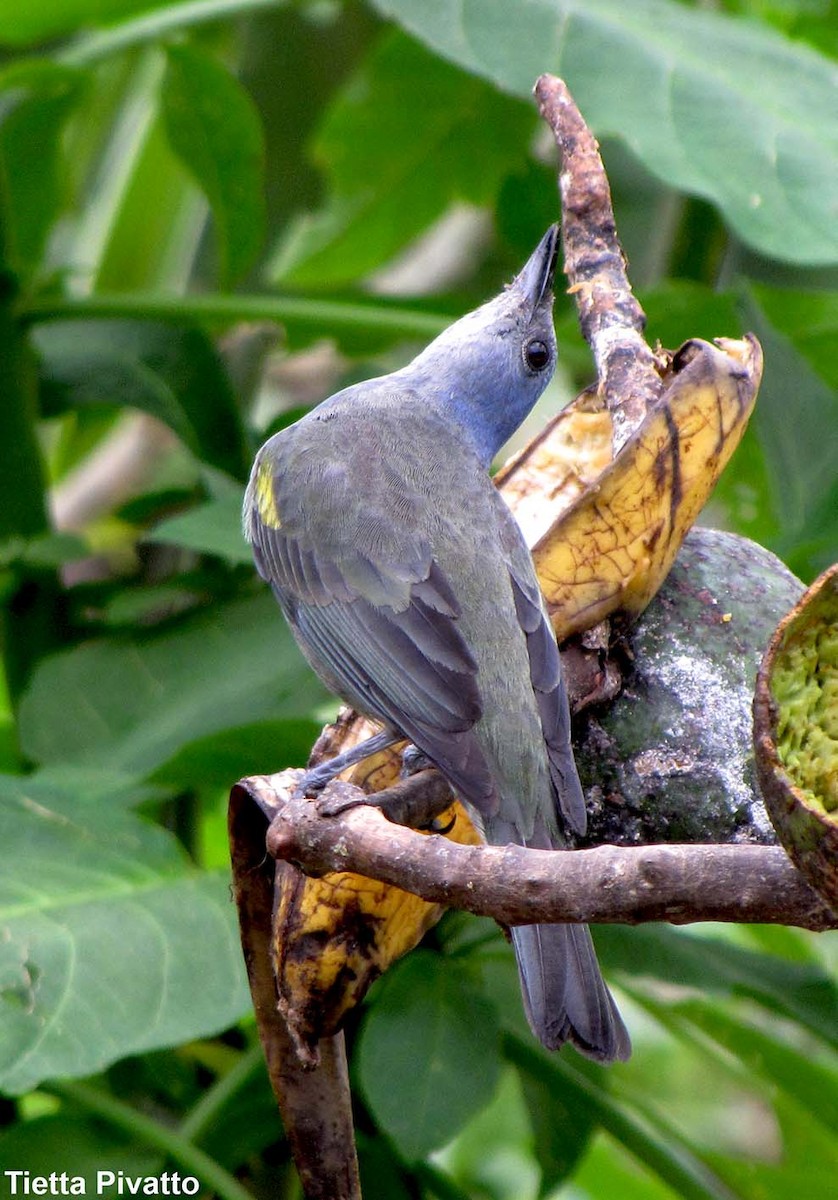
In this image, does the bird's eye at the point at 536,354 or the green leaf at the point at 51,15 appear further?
the green leaf at the point at 51,15

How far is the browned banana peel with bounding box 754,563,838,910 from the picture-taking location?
106 cm

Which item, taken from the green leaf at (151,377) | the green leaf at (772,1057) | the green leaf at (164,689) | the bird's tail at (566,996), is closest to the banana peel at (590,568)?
the bird's tail at (566,996)

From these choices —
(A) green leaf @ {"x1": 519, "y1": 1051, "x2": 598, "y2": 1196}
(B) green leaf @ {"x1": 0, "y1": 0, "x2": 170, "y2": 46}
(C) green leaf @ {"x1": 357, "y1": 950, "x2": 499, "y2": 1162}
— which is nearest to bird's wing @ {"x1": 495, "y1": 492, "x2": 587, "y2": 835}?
(C) green leaf @ {"x1": 357, "y1": 950, "x2": 499, "y2": 1162}

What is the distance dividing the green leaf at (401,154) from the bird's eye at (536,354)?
1436 millimetres

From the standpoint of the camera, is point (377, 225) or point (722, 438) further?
point (377, 225)

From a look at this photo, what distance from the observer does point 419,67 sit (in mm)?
3883

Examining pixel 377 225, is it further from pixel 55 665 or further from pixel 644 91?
pixel 55 665

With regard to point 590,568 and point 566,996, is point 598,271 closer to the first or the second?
point 590,568

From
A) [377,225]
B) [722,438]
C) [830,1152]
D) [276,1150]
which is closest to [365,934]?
[722,438]

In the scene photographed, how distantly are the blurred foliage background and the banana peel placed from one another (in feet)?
1.68

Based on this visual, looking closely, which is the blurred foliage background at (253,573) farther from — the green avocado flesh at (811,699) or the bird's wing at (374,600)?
the green avocado flesh at (811,699)

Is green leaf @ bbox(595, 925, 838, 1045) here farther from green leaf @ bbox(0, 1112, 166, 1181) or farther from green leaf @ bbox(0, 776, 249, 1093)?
green leaf @ bbox(0, 1112, 166, 1181)

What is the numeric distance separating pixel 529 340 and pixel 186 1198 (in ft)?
5.35

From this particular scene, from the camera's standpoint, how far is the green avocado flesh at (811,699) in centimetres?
125
